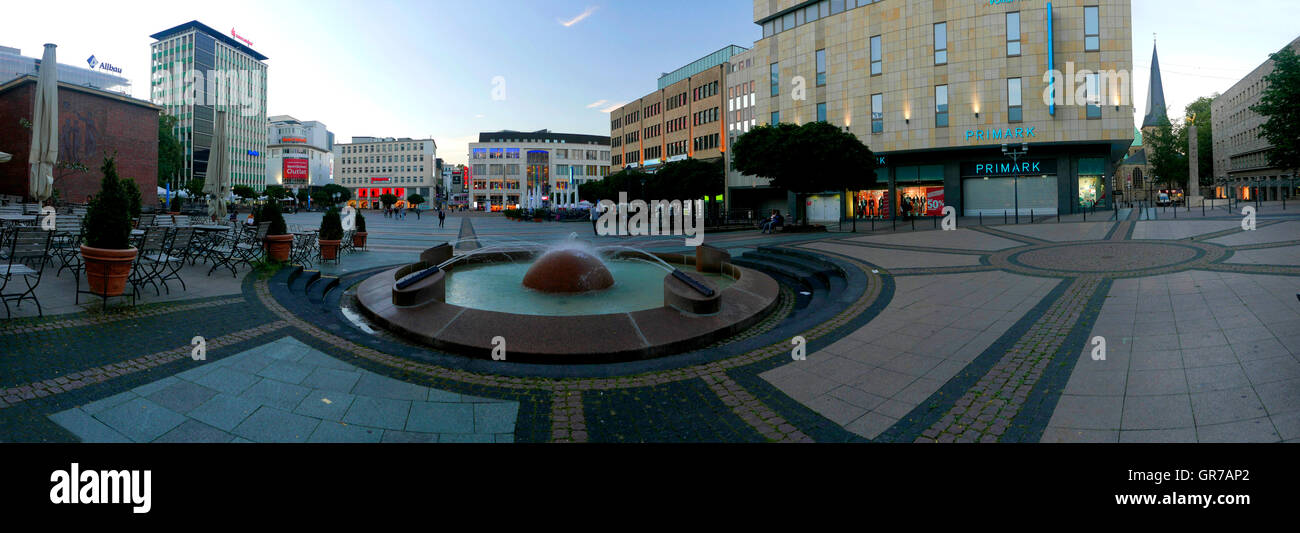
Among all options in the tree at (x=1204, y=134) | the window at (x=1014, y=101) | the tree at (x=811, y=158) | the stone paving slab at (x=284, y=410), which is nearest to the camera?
the stone paving slab at (x=284, y=410)

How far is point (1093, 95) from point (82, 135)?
83140 millimetres

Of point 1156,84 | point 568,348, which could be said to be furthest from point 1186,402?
point 1156,84

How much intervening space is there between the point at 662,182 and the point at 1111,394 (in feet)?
154

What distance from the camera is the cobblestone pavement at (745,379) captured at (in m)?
4.07

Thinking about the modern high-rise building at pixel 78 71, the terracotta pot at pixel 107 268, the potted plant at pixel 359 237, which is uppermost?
the modern high-rise building at pixel 78 71

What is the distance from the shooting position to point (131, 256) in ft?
25.9

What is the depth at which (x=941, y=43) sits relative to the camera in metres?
40.8

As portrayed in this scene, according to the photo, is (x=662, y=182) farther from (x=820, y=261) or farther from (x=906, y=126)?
(x=820, y=261)

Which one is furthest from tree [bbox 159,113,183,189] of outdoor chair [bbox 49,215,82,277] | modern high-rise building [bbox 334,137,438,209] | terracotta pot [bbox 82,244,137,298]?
modern high-rise building [bbox 334,137,438,209]

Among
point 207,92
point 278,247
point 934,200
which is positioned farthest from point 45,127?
point 207,92

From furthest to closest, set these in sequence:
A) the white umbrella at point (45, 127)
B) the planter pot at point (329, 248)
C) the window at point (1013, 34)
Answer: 1. the window at point (1013, 34)
2. the planter pot at point (329, 248)
3. the white umbrella at point (45, 127)

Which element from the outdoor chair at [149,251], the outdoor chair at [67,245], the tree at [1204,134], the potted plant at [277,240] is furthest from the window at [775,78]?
the tree at [1204,134]

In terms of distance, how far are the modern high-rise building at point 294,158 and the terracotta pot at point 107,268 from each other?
15634cm
